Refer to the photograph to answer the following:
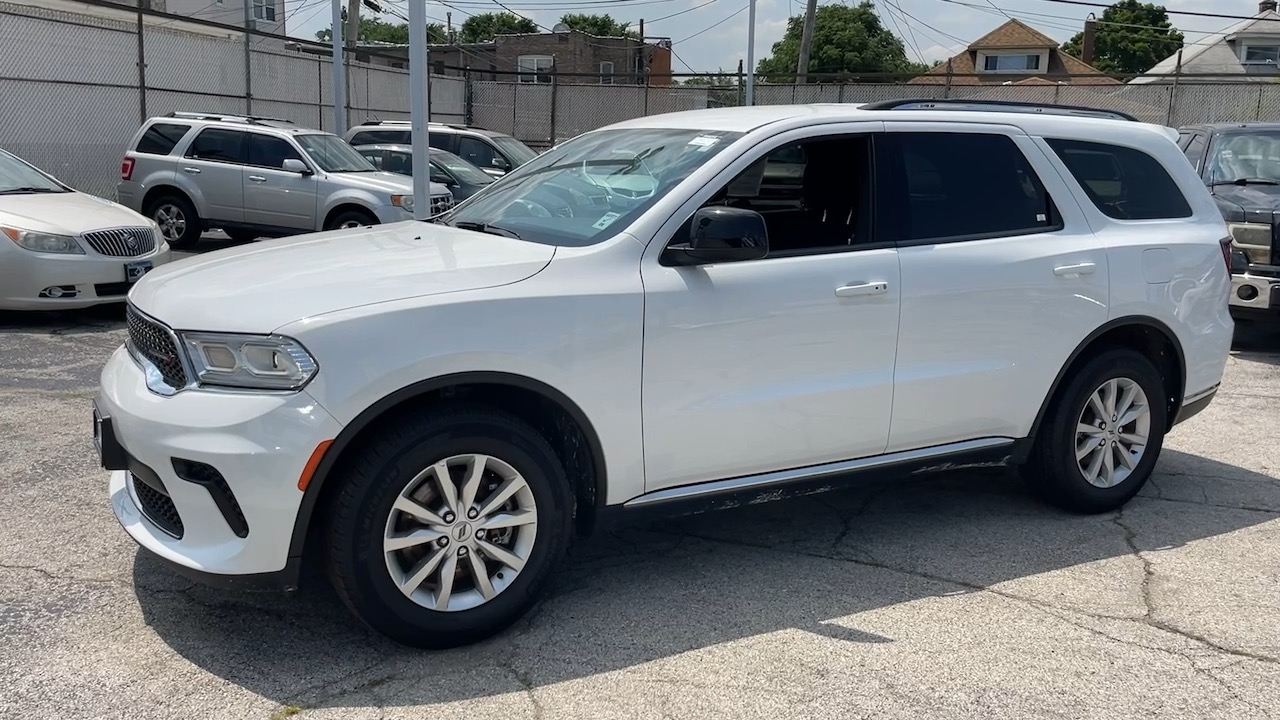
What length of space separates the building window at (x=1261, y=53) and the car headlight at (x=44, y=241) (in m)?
62.2

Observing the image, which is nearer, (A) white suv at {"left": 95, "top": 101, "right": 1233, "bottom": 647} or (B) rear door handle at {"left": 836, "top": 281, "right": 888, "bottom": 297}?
(A) white suv at {"left": 95, "top": 101, "right": 1233, "bottom": 647}

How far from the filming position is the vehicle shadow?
3625mm

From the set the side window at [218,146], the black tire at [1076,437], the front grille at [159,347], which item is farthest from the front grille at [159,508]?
the side window at [218,146]

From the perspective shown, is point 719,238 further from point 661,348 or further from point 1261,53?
point 1261,53

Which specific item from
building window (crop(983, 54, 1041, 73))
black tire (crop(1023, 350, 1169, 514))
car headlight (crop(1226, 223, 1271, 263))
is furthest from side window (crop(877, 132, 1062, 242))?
building window (crop(983, 54, 1041, 73))

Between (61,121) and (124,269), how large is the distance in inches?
366

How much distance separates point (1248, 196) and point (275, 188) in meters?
10.5

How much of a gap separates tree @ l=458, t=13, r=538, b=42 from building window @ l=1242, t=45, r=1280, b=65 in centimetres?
5092

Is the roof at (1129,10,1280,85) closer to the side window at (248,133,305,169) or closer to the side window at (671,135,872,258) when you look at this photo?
the side window at (248,133,305,169)

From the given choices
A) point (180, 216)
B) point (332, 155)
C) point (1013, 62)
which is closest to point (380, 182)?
point (332, 155)

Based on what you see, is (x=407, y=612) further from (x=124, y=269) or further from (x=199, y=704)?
(x=124, y=269)

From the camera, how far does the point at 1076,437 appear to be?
510 centimetres

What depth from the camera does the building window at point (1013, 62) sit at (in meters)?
61.8

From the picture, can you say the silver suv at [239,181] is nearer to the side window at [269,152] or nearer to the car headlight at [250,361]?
the side window at [269,152]
